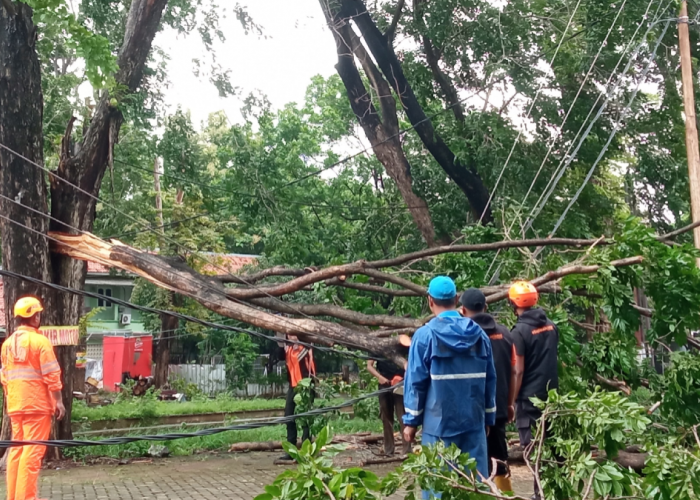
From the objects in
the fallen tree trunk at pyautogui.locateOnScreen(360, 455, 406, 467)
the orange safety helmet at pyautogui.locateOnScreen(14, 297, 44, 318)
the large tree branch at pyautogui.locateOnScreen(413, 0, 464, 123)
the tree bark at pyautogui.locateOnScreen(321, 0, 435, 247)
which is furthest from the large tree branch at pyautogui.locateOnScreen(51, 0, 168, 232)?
the large tree branch at pyautogui.locateOnScreen(413, 0, 464, 123)

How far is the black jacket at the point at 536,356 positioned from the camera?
4840 mm

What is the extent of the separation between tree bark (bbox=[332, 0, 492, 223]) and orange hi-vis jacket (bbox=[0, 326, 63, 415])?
8.83m

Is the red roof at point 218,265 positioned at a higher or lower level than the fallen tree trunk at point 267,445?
higher

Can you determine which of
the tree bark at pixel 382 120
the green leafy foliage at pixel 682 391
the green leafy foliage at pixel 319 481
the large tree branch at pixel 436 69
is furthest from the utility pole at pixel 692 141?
the green leafy foliage at pixel 319 481

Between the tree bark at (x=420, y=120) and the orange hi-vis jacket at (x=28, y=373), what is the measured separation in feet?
29.0

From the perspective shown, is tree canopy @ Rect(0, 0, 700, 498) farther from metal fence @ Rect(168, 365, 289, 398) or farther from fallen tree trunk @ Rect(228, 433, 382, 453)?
metal fence @ Rect(168, 365, 289, 398)

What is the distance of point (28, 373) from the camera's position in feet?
18.8

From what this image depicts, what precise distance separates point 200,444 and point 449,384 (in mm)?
8095

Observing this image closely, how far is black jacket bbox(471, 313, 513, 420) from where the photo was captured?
15.6 feet

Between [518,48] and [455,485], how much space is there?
419 inches

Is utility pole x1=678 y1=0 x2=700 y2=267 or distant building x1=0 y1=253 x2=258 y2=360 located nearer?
utility pole x1=678 y1=0 x2=700 y2=267

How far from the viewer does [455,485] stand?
294 cm

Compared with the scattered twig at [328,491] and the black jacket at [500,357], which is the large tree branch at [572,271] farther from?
the scattered twig at [328,491]

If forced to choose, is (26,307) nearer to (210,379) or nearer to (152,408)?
(152,408)
